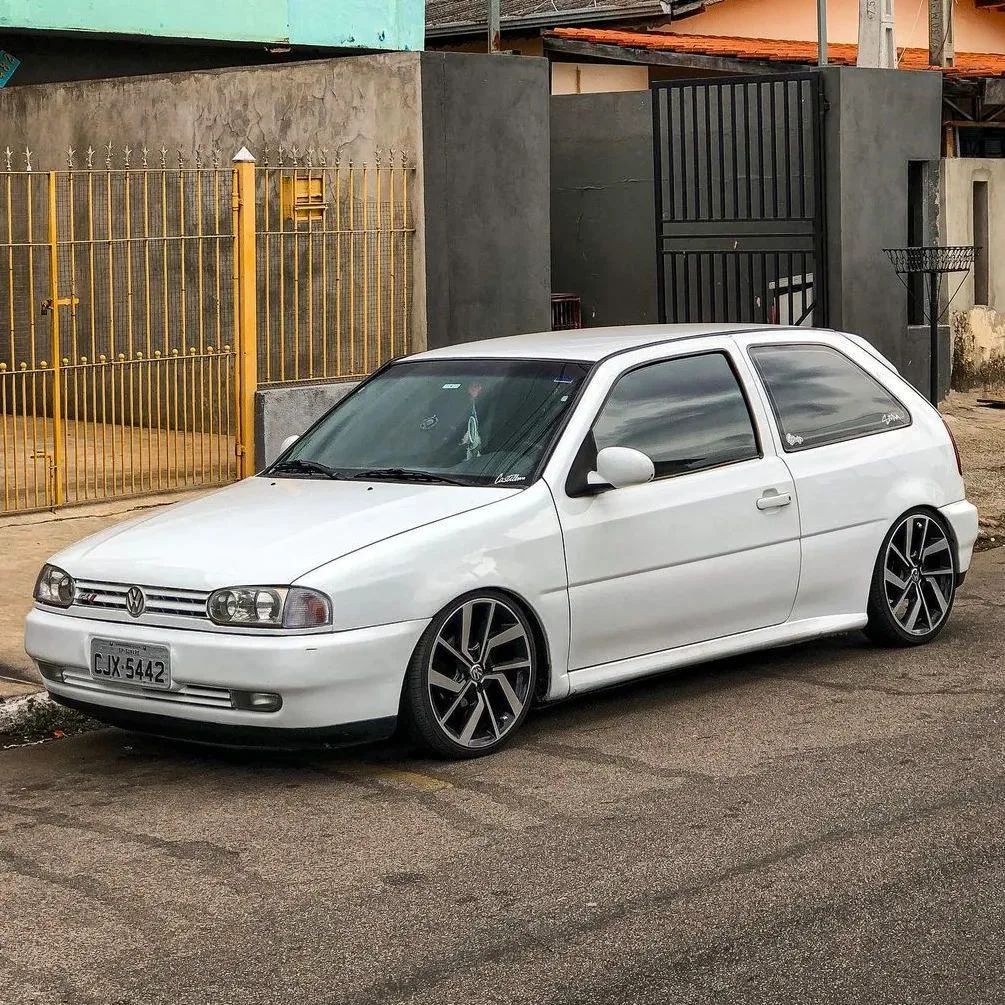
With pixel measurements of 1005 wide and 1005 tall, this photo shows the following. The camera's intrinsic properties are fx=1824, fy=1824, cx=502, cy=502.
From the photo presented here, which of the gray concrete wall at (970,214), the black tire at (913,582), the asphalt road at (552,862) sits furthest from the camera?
the gray concrete wall at (970,214)

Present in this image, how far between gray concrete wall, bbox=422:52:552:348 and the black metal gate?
145cm

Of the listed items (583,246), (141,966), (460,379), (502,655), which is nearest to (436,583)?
(502,655)

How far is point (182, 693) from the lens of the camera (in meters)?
6.14

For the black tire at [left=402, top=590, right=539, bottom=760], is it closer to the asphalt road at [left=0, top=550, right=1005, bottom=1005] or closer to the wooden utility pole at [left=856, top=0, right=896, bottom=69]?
the asphalt road at [left=0, top=550, right=1005, bottom=1005]

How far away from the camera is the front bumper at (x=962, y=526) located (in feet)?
27.1

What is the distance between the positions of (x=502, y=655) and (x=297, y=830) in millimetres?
1166

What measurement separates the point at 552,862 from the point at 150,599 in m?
1.78

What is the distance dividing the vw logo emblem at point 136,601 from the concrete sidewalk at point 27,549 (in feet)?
4.56

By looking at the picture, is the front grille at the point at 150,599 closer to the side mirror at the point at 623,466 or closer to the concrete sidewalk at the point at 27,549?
the concrete sidewalk at the point at 27,549

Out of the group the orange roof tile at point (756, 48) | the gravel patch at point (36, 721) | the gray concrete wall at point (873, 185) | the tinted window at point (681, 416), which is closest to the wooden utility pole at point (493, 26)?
the orange roof tile at point (756, 48)

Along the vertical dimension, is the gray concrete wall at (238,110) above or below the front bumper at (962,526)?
above

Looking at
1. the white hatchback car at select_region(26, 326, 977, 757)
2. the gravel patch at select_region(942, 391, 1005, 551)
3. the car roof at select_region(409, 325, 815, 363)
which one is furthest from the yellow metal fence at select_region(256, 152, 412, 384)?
the white hatchback car at select_region(26, 326, 977, 757)

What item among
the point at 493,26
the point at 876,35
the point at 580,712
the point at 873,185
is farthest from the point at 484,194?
the point at 493,26

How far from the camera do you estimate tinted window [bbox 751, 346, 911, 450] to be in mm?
7727
